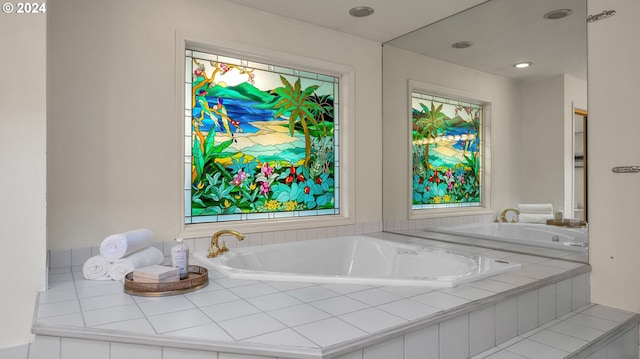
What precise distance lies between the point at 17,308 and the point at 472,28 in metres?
3.22

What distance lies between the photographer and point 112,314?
144 cm

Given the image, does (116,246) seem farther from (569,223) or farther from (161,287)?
(569,223)

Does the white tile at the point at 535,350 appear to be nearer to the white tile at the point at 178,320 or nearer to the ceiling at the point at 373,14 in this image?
the white tile at the point at 178,320

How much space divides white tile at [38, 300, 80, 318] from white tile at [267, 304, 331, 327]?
774 millimetres

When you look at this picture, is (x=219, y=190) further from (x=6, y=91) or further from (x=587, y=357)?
(x=587, y=357)

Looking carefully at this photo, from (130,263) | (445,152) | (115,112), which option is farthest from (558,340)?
(115,112)

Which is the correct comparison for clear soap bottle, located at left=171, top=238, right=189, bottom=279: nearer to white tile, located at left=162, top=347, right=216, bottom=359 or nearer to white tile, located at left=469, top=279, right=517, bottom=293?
white tile, located at left=162, top=347, right=216, bottom=359

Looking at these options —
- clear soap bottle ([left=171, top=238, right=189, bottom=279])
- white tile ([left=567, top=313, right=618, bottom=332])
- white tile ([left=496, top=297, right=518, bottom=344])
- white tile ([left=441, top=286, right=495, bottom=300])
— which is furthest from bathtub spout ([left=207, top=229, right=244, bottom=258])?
white tile ([left=567, top=313, right=618, bottom=332])

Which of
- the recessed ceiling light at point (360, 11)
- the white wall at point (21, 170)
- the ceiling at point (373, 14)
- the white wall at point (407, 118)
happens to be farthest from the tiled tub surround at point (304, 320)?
the recessed ceiling light at point (360, 11)

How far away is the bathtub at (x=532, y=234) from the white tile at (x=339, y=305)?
160cm

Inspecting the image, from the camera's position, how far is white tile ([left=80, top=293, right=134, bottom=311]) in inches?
60.0

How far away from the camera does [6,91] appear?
163 cm

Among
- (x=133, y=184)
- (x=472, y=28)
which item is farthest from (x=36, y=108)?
(x=472, y=28)

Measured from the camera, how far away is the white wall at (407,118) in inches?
105
